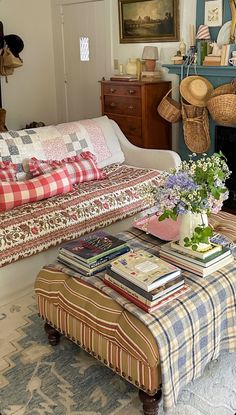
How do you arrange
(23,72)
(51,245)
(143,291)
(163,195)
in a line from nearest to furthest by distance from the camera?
(143,291), (163,195), (51,245), (23,72)

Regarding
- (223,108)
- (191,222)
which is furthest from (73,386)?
(223,108)

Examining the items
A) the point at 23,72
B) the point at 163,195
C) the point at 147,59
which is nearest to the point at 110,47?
the point at 147,59

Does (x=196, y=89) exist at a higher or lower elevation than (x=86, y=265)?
higher

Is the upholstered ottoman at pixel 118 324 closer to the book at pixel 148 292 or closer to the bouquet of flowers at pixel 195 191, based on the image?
the book at pixel 148 292

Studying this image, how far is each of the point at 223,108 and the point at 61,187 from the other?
1.60 meters

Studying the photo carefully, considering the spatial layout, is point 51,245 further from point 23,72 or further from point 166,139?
point 23,72

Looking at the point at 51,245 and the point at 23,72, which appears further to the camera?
the point at 23,72

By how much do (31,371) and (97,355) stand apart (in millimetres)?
393

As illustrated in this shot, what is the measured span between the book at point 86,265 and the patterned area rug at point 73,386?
45 centimetres

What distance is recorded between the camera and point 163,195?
6.82ft

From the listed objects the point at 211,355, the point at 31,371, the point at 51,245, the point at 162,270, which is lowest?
the point at 31,371

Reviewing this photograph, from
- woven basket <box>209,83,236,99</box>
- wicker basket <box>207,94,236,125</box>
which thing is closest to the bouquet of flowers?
Answer: wicker basket <box>207,94,236,125</box>

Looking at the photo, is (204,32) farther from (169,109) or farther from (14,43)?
(14,43)

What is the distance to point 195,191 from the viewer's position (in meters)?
2.02
